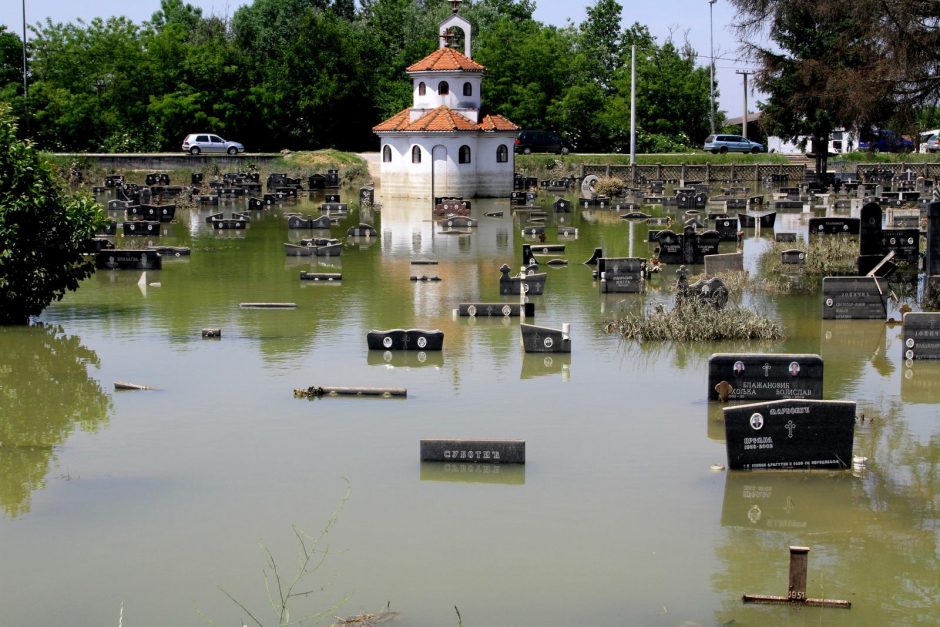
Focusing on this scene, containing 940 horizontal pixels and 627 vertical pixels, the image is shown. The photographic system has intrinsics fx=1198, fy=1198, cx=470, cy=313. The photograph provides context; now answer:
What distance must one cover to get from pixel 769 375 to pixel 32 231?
45.9 ft

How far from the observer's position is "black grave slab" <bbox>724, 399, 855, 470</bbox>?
13500 millimetres

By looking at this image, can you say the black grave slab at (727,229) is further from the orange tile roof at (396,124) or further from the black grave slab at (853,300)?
the orange tile roof at (396,124)

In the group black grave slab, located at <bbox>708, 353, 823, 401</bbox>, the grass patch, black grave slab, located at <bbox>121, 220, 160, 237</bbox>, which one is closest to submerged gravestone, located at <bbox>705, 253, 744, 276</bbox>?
the grass patch

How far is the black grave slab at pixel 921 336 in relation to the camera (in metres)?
19.7

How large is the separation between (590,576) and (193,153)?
6816 cm

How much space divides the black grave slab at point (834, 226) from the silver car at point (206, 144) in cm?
4669

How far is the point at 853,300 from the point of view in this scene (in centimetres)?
2342

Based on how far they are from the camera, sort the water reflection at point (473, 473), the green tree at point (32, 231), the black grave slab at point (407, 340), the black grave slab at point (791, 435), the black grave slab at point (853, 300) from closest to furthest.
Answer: the black grave slab at point (791, 435) < the water reflection at point (473, 473) < the black grave slab at point (407, 340) < the green tree at point (32, 231) < the black grave slab at point (853, 300)

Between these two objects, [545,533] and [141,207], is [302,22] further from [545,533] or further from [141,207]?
[545,533]

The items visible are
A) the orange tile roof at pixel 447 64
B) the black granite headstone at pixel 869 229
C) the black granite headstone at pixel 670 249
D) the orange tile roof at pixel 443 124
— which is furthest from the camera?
the orange tile roof at pixel 447 64

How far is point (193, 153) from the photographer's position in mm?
75438

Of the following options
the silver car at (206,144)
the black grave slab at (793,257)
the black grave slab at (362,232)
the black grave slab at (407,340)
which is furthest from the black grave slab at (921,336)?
the silver car at (206,144)

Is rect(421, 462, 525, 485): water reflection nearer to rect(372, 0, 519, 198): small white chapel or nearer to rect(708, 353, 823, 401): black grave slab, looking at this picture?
rect(708, 353, 823, 401): black grave slab

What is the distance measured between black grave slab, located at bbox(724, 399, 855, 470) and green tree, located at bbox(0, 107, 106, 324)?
1429 cm
